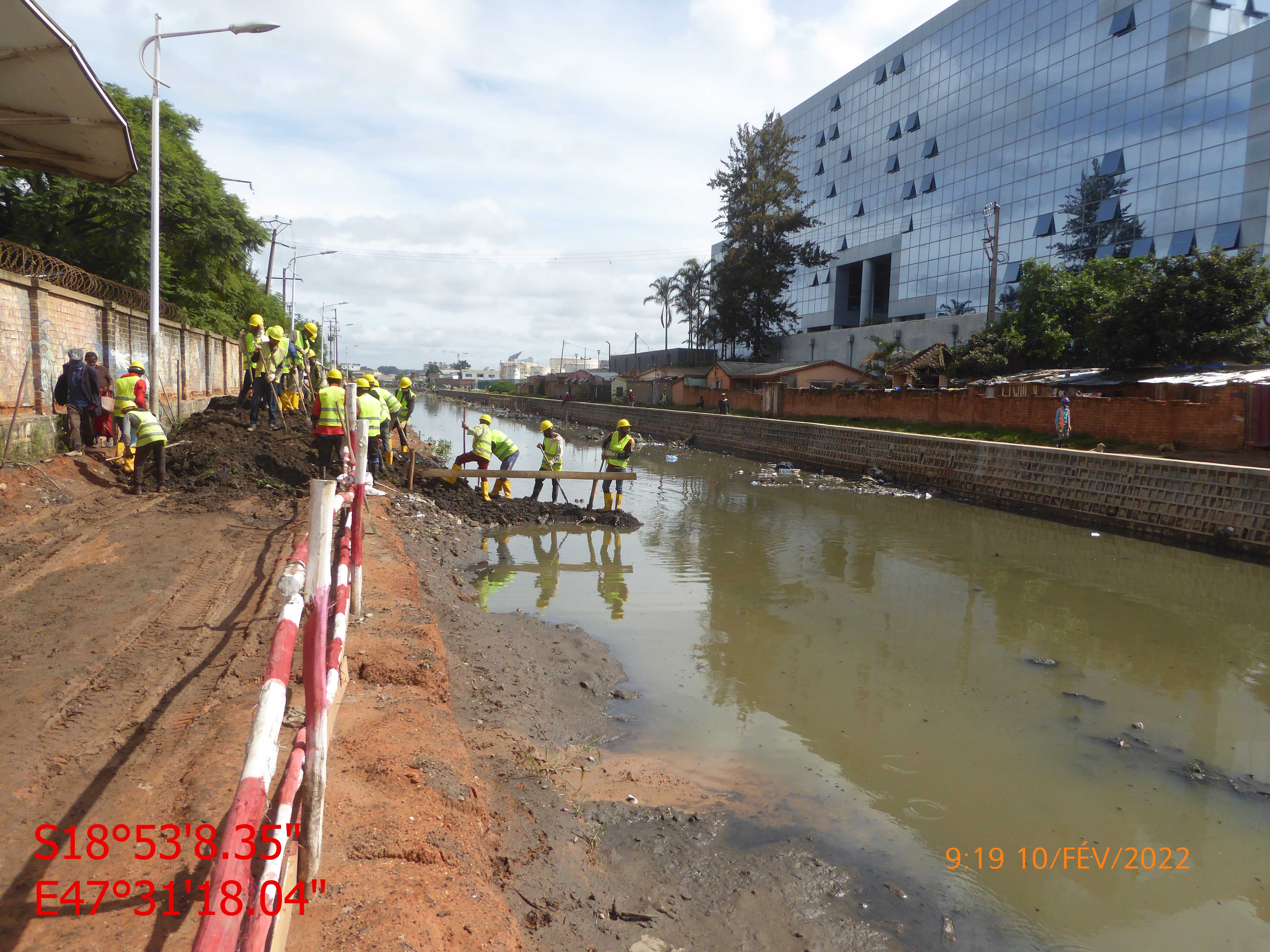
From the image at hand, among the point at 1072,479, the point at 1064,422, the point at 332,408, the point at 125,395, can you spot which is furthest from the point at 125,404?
the point at 1064,422

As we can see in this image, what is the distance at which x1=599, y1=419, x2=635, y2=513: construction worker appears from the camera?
13227 mm

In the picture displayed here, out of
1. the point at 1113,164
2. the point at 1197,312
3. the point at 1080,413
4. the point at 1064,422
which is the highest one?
the point at 1113,164

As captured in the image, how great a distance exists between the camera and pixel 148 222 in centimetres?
2078

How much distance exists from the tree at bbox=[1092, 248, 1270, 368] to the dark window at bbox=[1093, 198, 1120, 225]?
1222 centimetres

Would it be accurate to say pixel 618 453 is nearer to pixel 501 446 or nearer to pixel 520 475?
pixel 520 475

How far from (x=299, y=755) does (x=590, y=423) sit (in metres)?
46.3

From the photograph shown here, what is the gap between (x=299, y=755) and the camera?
2301 mm

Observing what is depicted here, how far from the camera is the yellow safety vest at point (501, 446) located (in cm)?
1295

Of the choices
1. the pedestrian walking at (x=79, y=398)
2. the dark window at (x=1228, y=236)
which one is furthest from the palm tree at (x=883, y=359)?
the pedestrian walking at (x=79, y=398)

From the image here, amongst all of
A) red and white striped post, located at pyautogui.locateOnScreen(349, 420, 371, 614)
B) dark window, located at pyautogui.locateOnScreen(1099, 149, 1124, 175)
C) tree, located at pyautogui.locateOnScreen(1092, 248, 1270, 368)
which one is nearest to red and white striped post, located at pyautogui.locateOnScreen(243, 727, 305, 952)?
red and white striped post, located at pyautogui.locateOnScreen(349, 420, 371, 614)

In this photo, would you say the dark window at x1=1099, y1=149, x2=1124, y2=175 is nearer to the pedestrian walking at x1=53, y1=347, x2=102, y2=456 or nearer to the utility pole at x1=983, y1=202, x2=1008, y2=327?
the utility pole at x1=983, y1=202, x2=1008, y2=327

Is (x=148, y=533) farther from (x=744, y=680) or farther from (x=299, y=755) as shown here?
(x=299, y=755)

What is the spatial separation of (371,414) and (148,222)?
1539 cm

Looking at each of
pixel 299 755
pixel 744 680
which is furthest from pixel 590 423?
pixel 299 755
